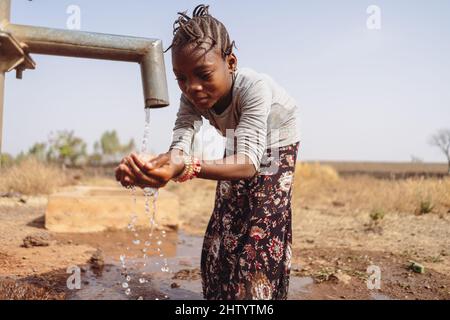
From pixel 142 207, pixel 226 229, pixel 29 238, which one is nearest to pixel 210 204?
pixel 142 207

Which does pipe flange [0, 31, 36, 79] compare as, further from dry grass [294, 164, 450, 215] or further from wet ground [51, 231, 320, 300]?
dry grass [294, 164, 450, 215]

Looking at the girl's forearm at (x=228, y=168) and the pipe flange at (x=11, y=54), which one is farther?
the pipe flange at (x=11, y=54)

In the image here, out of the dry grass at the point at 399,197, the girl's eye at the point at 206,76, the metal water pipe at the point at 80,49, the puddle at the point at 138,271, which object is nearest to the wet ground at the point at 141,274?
the puddle at the point at 138,271

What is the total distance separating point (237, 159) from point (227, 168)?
0.07 meters

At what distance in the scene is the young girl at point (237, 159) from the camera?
148 centimetres

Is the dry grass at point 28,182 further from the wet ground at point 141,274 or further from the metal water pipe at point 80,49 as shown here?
the metal water pipe at point 80,49

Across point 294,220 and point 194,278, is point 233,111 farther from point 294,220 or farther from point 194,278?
point 294,220

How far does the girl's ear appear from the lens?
64.2 inches

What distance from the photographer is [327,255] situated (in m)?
4.02

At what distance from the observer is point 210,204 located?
27.2 feet

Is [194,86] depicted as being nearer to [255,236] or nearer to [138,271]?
[255,236]

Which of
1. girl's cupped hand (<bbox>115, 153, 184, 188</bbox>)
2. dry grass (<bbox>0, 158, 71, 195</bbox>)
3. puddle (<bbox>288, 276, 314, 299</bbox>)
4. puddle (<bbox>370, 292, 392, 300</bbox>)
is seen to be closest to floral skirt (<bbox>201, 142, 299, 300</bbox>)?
girl's cupped hand (<bbox>115, 153, 184, 188</bbox>)

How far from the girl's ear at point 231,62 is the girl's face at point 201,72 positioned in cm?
1
